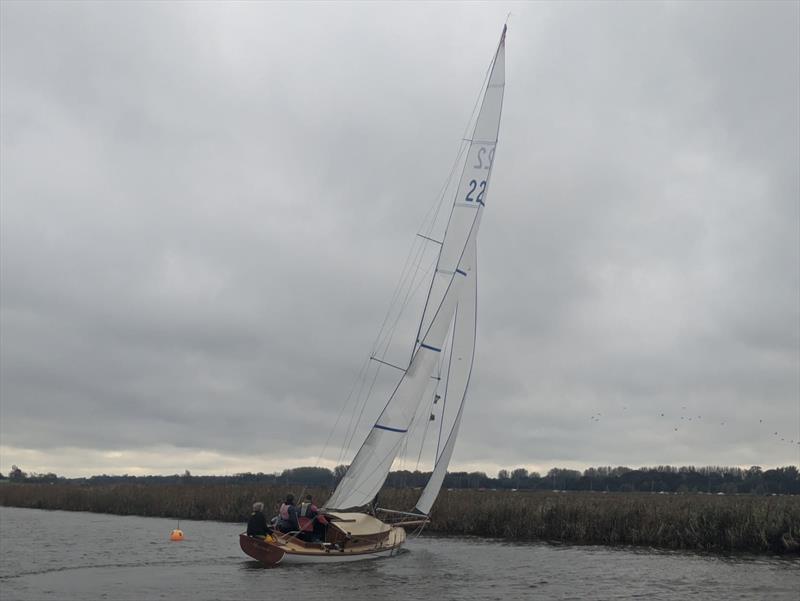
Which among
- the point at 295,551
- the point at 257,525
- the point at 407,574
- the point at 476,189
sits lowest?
the point at 407,574

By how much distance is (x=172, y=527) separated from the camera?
39.8 meters

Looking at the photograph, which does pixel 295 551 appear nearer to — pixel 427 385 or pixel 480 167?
pixel 427 385

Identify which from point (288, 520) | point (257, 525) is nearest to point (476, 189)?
point (288, 520)

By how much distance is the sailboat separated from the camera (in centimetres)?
2356

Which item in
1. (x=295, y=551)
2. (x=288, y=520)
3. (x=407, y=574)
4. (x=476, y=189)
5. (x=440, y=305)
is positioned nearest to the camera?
(x=407, y=574)

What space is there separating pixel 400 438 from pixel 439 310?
163 inches

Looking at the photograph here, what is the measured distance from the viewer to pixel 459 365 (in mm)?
27547

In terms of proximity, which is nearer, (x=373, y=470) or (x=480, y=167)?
(x=373, y=470)

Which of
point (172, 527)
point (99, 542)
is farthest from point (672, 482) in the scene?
point (99, 542)

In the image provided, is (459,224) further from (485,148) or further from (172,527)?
(172,527)

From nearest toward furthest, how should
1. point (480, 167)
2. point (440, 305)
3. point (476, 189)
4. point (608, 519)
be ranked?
point (440, 305) < point (476, 189) < point (480, 167) < point (608, 519)

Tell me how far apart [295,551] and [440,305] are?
28.0 feet

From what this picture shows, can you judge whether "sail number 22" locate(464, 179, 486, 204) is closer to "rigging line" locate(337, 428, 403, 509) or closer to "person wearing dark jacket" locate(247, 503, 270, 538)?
"rigging line" locate(337, 428, 403, 509)

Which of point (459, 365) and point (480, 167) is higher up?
point (480, 167)
